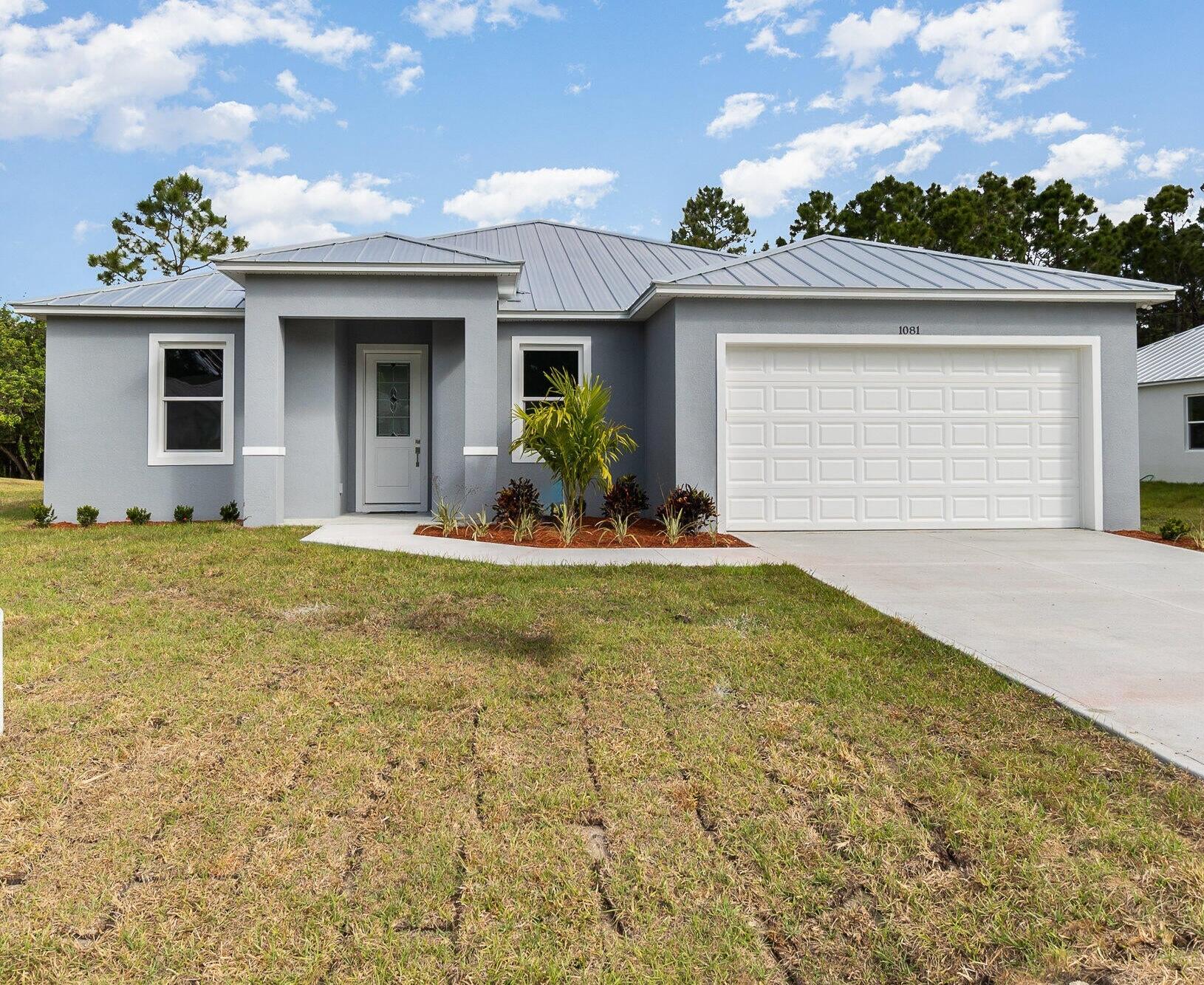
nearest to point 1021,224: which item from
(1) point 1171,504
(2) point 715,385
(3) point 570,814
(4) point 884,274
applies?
(1) point 1171,504

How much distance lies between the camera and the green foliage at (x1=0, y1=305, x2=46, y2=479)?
75.4 ft

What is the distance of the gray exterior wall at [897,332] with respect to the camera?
10.3 meters

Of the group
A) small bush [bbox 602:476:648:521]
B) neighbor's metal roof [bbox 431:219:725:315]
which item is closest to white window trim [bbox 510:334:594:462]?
neighbor's metal roof [bbox 431:219:725:315]

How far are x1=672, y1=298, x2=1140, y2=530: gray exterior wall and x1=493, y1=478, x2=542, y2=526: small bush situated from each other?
2.03 metres

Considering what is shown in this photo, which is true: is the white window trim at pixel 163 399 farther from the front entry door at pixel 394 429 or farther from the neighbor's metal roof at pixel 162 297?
the front entry door at pixel 394 429

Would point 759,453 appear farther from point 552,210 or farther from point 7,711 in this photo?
point 552,210

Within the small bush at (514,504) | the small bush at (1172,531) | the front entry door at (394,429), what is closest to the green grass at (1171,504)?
the small bush at (1172,531)

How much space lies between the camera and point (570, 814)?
2.84 meters

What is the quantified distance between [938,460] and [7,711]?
412 inches

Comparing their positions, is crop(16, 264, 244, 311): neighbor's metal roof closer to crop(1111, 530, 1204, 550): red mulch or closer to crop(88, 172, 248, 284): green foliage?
crop(1111, 530, 1204, 550): red mulch

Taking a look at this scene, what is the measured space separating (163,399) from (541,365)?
5861mm

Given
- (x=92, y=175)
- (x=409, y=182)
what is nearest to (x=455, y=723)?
(x=409, y=182)

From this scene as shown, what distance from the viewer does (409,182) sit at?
58.9 ft

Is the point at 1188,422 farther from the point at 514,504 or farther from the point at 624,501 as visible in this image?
the point at 514,504
